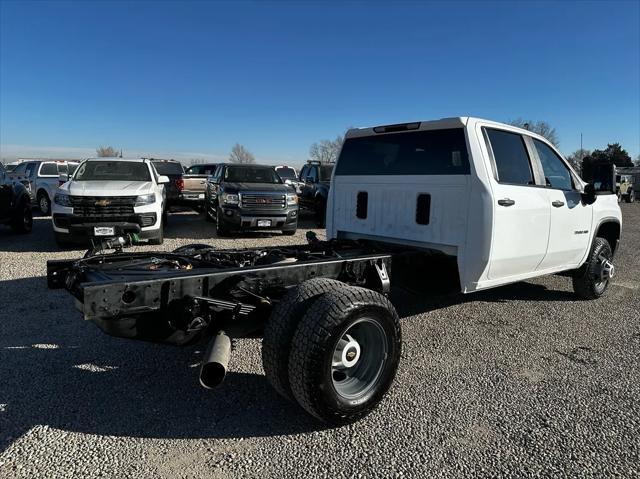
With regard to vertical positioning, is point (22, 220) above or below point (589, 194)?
below

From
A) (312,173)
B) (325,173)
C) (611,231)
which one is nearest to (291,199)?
(325,173)

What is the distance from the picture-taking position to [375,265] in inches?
154

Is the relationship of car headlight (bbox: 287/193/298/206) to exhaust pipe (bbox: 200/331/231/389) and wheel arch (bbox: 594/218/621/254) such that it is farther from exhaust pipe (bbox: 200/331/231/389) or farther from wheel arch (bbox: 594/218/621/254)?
exhaust pipe (bbox: 200/331/231/389)

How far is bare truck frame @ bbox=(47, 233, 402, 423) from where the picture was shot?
8.91ft

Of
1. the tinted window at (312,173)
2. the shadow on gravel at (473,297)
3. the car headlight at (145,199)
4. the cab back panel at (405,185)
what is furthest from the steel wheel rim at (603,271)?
the tinted window at (312,173)

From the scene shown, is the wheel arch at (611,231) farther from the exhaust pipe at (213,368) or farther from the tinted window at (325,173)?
the tinted window at (325,173)

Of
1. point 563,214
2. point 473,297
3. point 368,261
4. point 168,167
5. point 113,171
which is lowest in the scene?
point 473,297

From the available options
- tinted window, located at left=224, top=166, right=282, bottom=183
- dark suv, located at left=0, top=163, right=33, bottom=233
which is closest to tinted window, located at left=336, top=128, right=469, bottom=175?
tinted window, located at left=224, top=166, right=282, bottom=183

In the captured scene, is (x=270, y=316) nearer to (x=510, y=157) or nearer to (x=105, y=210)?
(x=510, y=157)

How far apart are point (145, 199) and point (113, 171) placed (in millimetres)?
1717

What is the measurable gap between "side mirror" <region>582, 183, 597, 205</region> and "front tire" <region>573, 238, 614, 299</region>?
75cm

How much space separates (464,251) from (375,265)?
2.99 ft

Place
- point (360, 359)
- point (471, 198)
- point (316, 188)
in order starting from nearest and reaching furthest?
point (360, 359) → point (471, 198) → point (316, 188)

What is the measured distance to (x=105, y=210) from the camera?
8641mm
